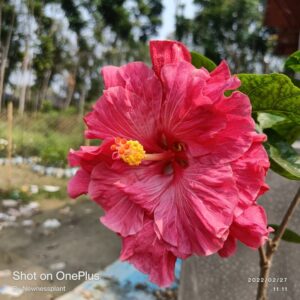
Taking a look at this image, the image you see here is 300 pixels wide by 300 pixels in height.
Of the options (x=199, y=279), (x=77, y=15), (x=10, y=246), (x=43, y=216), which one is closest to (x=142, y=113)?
(x=199, y=279)

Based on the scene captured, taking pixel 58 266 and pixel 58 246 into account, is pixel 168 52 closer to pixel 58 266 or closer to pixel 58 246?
pixel 58 266

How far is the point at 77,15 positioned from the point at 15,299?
30.9 ft

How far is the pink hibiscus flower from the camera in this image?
27cm

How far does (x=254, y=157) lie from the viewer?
272 mm

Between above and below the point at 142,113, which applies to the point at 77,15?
above

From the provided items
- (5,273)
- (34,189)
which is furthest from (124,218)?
(34,189)

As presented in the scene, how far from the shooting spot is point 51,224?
9.96 ft

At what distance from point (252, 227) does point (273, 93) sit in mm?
108

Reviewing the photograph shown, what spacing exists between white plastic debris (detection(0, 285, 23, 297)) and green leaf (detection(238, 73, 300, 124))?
6.04 ft

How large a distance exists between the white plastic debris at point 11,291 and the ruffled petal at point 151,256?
179cm

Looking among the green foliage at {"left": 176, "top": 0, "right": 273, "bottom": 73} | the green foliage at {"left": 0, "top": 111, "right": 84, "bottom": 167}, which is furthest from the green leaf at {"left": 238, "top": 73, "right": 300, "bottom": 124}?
the green foliage at {"left": 176, "top": 0, "right": 273, "bottom": 73}

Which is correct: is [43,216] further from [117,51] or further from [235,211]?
[117,51]
